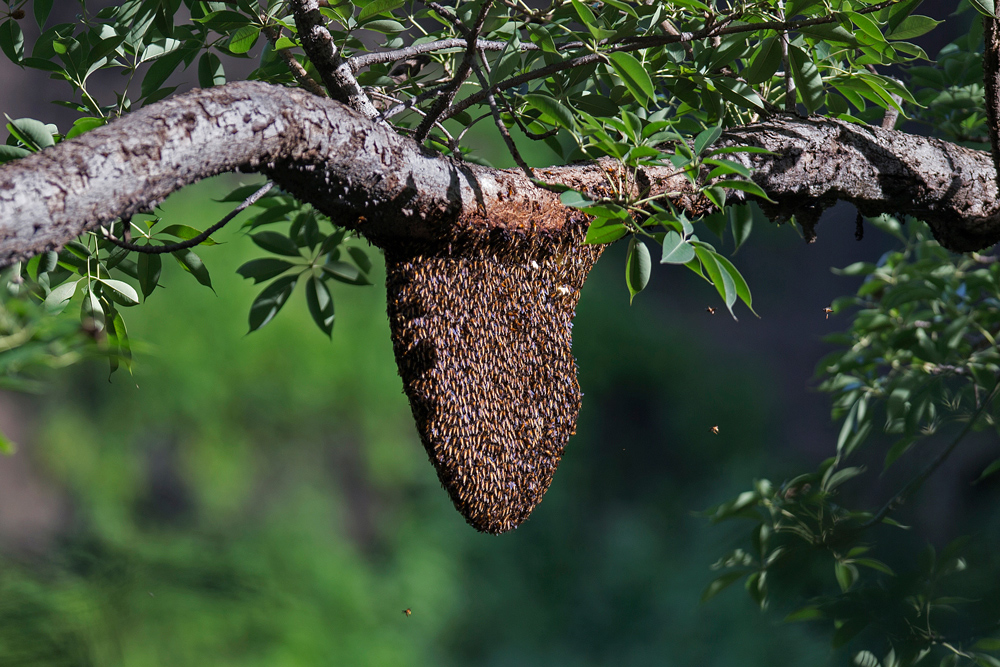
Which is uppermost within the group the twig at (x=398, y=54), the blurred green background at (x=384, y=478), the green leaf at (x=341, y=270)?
the twig at (x=398, y=54)

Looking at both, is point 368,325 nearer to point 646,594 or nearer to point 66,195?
point 646,594

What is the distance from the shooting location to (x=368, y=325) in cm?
333

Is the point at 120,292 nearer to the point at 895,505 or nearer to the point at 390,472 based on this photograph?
the point at 895,505

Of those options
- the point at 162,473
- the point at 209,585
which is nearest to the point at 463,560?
the point at 162,473

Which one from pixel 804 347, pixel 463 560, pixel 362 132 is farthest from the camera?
pixel 804 347

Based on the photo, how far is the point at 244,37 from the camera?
716mm

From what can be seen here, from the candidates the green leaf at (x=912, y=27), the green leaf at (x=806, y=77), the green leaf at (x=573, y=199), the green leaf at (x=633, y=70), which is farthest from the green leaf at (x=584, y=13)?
the green leaf at (x=912, y=27)

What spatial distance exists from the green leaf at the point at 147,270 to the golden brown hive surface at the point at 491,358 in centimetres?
30

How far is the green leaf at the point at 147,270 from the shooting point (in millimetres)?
814

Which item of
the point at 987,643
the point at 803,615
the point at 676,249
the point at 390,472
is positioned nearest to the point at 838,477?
the point at 803,615

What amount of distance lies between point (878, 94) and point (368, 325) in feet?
9.04

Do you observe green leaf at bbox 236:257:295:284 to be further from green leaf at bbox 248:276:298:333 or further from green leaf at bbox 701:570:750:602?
green leaf at bbox 701:570:750:602

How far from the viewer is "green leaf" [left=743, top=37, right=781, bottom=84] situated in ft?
2.40

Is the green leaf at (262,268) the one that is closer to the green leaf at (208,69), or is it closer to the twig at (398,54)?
the green leaf at (208,69)
